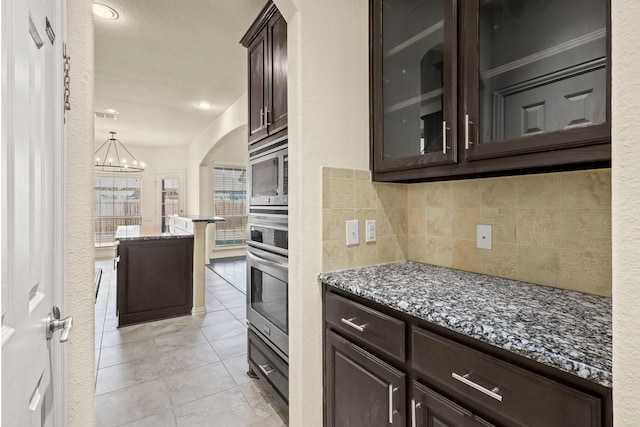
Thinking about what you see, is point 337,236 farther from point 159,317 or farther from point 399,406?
point 159,317

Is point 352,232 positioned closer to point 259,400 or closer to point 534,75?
point 534,75

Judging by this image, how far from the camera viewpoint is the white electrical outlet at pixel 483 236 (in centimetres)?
147

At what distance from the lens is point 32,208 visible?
2.36 feet

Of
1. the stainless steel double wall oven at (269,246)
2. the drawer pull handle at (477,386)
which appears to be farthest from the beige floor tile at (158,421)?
the drawer pull handle at (477,386)

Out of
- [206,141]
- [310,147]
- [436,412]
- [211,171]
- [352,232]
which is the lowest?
[436,412]

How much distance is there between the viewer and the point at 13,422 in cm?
58

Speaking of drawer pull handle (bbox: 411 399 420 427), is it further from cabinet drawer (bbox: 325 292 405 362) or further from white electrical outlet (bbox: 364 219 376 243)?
white electrical outlet (bbox: 364 219 376 243)

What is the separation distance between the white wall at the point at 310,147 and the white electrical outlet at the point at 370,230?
284 millimetres

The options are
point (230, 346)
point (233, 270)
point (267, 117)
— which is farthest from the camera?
point (233, 270)

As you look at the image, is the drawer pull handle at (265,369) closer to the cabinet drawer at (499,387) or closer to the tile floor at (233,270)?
the cabinet drawer at (499,387)

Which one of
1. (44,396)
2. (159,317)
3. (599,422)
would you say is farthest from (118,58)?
(599,422)

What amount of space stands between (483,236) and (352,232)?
2.03 feet


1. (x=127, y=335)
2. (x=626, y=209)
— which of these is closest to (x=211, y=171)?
(x=127, y=335)

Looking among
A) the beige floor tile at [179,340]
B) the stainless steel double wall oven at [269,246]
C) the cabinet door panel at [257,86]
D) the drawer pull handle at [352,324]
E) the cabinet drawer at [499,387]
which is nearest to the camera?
the cabinet drawer at [499,387]
